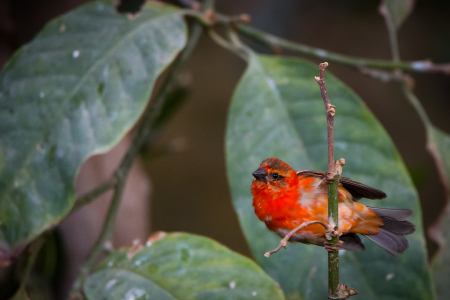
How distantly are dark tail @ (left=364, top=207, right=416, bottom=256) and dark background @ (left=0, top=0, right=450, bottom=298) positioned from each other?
1976 mm

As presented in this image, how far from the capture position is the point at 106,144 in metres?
0.78

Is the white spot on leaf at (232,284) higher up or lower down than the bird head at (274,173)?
lower down

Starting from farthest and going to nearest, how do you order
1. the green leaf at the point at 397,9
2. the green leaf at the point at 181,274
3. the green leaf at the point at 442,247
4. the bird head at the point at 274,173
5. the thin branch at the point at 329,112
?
the green leaf at the point at 397,9
the green leaf at the point at 442,247
the green leaf at the point at 181,274
the bird head at the point at 274,173
the thin branch at the point at 329,112

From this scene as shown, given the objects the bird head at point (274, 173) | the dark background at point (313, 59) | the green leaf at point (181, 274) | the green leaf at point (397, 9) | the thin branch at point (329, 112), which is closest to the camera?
the thin branch at point (329, 112)

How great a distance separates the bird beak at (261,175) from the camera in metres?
0.50

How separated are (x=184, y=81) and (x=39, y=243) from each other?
3.36 ft

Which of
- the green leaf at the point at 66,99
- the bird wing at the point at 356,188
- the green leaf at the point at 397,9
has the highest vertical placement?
the green leaf at the point at 397,9

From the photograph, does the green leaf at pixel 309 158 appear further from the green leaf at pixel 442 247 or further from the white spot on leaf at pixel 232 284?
the green leaf at pixel 442 247

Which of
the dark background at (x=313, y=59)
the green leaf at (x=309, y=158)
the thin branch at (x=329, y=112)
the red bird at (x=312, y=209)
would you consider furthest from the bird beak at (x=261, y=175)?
the dark background at (x=313, y=59)

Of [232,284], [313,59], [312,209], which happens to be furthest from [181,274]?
[313,59]

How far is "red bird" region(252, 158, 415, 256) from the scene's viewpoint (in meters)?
0.51

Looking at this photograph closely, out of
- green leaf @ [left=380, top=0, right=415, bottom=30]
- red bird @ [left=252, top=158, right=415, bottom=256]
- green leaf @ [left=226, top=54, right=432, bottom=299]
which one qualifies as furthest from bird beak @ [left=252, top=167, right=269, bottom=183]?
green leaf @ [left=380, top=0, right=415, bottom=30]

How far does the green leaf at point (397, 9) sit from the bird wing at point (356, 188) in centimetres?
84

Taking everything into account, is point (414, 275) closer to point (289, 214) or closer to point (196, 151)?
point (289, 214)
